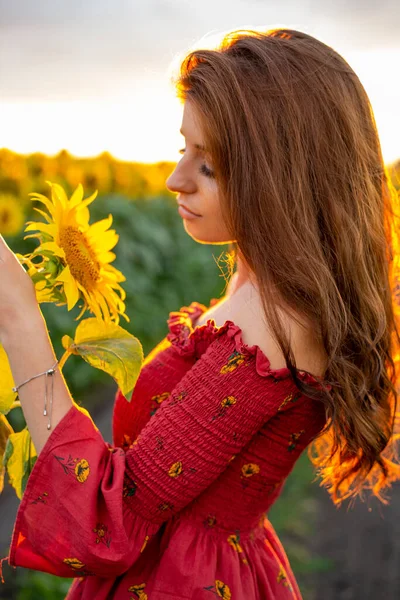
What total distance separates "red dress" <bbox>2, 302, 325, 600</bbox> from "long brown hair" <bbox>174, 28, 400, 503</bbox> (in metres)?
0.09

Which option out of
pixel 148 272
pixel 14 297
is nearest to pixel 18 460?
pixel 14 297

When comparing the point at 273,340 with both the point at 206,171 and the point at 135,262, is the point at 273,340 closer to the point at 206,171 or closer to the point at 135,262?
the point at 206,171

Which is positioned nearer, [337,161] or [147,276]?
[337,161]

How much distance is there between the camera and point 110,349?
112 centimetres

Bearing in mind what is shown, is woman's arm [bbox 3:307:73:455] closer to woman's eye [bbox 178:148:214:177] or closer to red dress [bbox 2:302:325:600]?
red dress [bbox 2:302:325:600]

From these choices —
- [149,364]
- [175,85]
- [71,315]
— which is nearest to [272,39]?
[175,85]

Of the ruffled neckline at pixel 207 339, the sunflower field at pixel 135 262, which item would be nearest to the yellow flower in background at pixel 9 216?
the sunflower field at pixel 135 262

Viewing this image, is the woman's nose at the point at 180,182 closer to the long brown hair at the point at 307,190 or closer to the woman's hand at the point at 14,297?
the long brown hair at the point at 307,190

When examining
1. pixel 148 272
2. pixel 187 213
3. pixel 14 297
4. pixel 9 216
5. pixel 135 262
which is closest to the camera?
pixel 14 297

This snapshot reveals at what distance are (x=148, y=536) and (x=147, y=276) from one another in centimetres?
405

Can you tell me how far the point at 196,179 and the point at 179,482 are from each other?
0.51 m

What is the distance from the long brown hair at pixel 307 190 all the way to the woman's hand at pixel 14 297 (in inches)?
14.8

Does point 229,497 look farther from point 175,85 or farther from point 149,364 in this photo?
point 175,85

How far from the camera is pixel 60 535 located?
1.17 m
